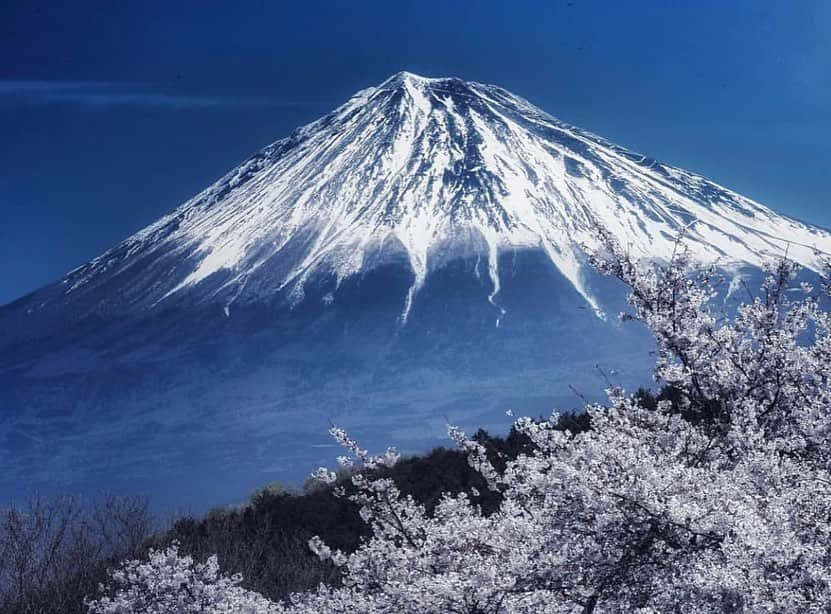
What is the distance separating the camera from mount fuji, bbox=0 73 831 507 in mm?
118875

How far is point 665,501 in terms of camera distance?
3.91 m

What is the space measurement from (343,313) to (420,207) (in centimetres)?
2315

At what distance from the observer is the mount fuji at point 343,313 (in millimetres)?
118875

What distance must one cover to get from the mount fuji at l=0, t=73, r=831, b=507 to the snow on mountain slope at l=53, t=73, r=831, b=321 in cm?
42

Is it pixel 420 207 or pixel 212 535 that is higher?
pixel 420 207

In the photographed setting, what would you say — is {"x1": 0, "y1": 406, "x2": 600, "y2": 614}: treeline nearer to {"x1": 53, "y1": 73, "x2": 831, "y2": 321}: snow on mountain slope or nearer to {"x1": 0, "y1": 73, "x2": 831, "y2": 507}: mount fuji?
{"x1": 0, "y1": 73, "x2": 831, "y2": 507}: mount fuji

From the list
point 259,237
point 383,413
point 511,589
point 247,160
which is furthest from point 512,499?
point 247,160

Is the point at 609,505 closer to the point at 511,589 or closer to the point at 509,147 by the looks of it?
the point at 511,589

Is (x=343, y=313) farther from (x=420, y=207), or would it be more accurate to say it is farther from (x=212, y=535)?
(x=212, y=535)

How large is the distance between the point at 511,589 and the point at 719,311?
340 centimetres

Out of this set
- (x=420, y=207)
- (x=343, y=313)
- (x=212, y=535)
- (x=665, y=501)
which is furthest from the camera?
(x=420, y=207)

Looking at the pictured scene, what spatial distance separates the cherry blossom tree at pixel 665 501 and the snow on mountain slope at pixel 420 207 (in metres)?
110

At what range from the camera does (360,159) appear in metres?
136

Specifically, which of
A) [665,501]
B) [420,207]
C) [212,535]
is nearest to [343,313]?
[420,207]
